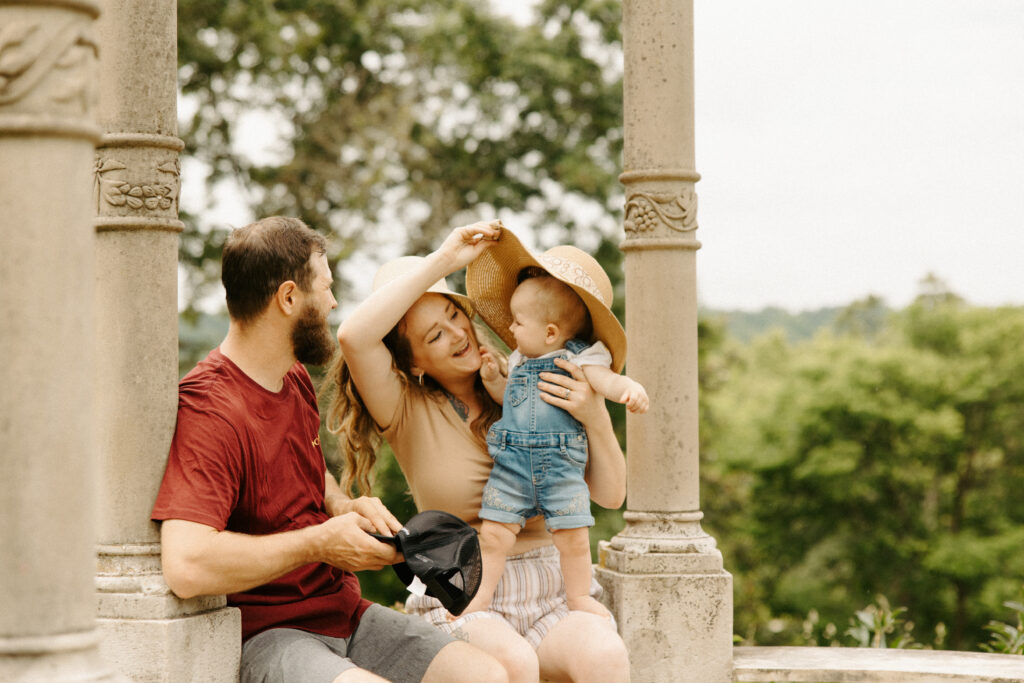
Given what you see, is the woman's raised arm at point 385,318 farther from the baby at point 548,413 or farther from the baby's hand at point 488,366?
the baby's hand at point 488,366

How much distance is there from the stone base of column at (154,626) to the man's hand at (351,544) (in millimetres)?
475

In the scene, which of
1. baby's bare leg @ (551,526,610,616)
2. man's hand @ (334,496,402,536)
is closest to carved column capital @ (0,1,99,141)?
man's hand @ (334,496,402,536)

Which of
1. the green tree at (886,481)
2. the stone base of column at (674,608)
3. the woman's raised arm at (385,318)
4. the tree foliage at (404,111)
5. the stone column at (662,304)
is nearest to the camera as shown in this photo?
the woman's raised arm at (385,318)

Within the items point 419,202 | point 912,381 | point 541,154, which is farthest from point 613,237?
point 912,381

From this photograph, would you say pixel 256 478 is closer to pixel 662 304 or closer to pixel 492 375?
pixel 492 375

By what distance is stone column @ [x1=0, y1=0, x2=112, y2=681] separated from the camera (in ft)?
7.99

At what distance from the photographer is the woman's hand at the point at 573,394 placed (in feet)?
14.2

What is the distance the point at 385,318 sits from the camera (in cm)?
409

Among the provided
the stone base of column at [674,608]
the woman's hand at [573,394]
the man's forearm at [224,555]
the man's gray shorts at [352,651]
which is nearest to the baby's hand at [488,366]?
the woman's hand at [573,394]

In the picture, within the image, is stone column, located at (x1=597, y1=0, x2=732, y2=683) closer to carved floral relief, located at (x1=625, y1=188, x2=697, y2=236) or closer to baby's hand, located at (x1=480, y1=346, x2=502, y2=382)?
carved floral relief, located at (x1=625, y1=188, x2=697, y2=236)

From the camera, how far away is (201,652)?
368cm

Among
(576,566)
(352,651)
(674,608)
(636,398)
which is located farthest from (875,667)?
(352,651)

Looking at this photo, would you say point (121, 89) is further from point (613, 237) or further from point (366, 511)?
point (613, 237)

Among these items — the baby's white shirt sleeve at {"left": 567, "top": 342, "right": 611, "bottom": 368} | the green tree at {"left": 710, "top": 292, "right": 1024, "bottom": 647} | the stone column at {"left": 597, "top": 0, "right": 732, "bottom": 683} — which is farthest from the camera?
the green tree at {"left": 710, "top": 292, "right": 1024, "bottom": 647}
